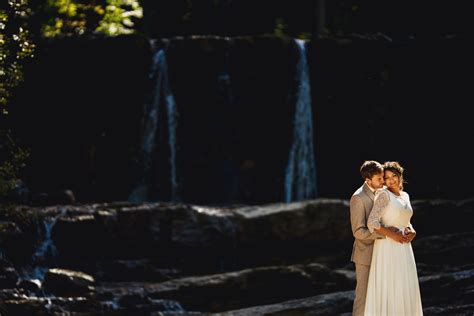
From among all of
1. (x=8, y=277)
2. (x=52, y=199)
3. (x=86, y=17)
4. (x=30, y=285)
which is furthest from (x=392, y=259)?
(x=86, y=17)

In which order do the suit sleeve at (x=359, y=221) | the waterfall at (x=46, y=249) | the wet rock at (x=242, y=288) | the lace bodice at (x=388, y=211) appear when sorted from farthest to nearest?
the waterfall at (x=46, y=249), the wet rock at (x=242, y=288), the suit sleeve at (x=359, y=221), the lace bodice at (x=388, y=211)

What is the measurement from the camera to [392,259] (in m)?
9.86

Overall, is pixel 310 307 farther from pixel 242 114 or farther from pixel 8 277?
pixel 242 114

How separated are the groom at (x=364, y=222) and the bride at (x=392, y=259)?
117 millimetres

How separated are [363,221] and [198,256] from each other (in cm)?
873

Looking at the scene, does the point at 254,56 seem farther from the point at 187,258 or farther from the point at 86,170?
the point at 187,258

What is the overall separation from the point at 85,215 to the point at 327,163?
8745 millimetres

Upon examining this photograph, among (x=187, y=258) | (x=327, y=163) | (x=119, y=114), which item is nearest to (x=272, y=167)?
(x=327, y=163)

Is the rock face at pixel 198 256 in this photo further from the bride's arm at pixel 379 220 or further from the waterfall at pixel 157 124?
the bride's arm at pixel 379 220

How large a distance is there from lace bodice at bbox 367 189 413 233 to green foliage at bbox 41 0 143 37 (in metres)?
16.3

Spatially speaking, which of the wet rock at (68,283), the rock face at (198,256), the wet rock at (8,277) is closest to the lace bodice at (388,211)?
the rock face at (198,256)

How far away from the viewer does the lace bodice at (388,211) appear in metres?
9.73

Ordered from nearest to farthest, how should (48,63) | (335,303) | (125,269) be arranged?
1. (335,303)
2. (125,269)
3. (48,63)

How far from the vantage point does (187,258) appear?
1834 centimetres
